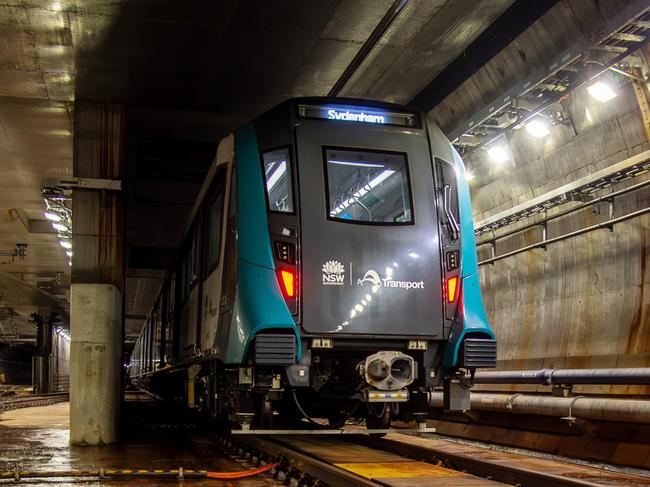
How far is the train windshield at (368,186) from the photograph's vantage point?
8.07 m

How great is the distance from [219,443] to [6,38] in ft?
19.9

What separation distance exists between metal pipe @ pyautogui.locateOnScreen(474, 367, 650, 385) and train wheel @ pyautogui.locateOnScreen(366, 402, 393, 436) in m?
2.56

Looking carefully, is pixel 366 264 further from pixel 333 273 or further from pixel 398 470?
pixel 398 470

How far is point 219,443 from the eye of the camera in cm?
1091

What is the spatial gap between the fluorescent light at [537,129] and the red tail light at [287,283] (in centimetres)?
629

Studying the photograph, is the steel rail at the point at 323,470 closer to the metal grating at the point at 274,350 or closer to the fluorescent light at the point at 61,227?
the metal grating at the point at 274,350

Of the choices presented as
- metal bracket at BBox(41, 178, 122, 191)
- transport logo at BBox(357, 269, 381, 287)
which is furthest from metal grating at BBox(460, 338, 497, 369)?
metal bracket at BBox(41, 178, 122, 191)

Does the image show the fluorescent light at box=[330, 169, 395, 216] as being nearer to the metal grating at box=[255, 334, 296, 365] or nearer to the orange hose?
the metal grating at box=[255, 334, 296, 365]

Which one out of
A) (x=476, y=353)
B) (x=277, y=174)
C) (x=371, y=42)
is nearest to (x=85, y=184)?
(x=371, y=42)

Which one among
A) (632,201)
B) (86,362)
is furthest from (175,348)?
(632,201)

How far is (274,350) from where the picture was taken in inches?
282

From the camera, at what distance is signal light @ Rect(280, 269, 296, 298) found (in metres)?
7.47

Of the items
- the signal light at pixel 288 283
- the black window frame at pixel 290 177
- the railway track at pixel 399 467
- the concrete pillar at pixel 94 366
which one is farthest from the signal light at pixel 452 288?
the concrete pillar at pixel 94 366

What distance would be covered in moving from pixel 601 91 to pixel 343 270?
5409 mm
